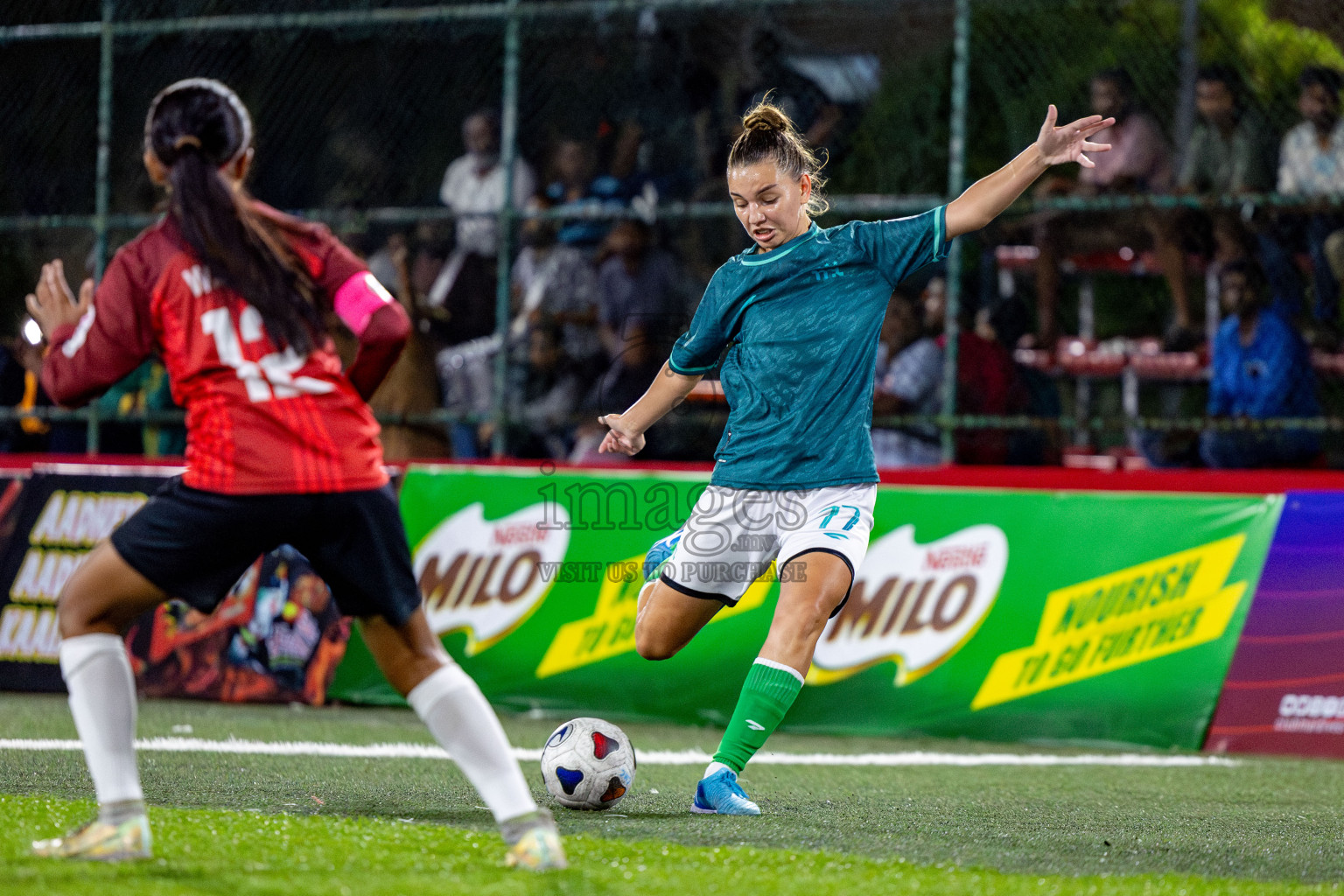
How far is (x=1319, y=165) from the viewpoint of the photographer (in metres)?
9.09

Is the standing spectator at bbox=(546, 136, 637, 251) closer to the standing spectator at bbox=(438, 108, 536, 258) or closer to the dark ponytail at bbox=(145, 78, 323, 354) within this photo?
the standing spectator at bbox=(438, 108, 536, 258)

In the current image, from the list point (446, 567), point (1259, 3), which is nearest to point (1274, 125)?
point (1259, 3)

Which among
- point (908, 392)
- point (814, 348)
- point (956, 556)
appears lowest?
point (956, 556)

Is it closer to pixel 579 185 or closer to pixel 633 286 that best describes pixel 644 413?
pixel 633 286

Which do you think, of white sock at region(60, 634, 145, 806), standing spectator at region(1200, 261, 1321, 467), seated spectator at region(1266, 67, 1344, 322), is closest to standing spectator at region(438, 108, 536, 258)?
standing spectator at region(1200, 261, 1321, 467)

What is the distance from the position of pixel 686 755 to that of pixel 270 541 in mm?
3623

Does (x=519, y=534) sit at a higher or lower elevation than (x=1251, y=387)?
lower

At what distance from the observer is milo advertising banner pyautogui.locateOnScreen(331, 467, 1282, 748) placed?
775 centimetres

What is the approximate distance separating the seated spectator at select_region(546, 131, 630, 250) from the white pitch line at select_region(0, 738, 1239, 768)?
4.25 metres

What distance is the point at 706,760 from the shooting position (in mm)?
6711

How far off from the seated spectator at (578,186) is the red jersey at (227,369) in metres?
6.68

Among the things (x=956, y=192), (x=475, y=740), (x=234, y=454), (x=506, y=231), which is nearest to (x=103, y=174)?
(x=506, y=231)

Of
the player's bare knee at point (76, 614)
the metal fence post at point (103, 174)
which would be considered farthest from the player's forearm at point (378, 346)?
the metal fence post at point (103, 174)

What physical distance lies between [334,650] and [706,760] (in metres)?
2.68
